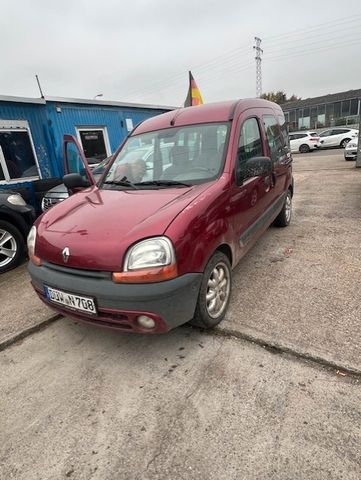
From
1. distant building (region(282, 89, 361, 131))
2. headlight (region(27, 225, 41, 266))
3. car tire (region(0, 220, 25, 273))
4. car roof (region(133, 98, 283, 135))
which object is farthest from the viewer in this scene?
distant building (region(282, 89, 361, 131))

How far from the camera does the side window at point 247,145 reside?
3070 mm

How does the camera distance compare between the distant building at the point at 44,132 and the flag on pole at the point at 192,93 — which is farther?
the flag on pole at the point at 192,93

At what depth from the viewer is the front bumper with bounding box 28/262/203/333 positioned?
82.6 inches

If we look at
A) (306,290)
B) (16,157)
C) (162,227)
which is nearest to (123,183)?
(162,227)

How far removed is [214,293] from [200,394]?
2.73ft

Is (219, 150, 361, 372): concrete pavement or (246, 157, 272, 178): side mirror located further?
(246, 157, 272, 178): side mirror

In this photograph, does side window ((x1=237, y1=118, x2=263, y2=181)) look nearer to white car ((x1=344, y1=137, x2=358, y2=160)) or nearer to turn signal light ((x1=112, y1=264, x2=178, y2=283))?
turn signal light ((x1=112, y1=264, x2=178, y2=283))

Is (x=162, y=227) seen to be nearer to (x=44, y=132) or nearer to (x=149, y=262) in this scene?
(x=149, y=262)

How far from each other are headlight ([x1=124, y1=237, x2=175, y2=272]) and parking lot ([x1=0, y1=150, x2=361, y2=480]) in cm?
87

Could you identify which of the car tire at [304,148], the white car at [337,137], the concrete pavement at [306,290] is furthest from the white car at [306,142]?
the concrete pavement at [306,290]

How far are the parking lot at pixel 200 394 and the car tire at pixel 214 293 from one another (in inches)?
6.4

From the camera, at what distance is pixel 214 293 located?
2693 millimetres

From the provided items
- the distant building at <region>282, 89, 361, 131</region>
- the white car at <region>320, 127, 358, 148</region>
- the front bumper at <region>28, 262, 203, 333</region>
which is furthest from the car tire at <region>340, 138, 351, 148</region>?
the front bumper at <region>28, 262, 203, 333</region>

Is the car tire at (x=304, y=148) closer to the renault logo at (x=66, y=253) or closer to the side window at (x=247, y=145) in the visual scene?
the side window at (x=247, y=145)
